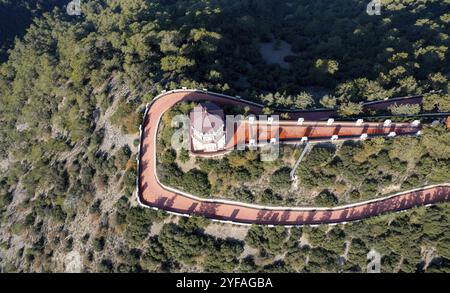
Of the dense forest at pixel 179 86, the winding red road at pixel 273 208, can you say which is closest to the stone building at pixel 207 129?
the winding red road at pixel 273 208

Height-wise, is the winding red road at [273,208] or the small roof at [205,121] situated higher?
the small roof at [205,121]

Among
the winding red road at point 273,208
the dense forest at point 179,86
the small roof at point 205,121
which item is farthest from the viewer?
the winding red road at point 273,208

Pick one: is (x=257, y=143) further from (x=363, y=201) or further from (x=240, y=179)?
(x=363, y=201)

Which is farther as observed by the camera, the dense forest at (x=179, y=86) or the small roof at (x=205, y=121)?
the dense forest at (x=179, y=86)

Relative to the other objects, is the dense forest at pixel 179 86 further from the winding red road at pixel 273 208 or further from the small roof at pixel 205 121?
the small roof at pixel 205 121

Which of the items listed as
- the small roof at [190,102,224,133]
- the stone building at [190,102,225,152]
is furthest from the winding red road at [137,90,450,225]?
the small roof at [190,102,224,133]

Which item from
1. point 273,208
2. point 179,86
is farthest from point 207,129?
point 273,208

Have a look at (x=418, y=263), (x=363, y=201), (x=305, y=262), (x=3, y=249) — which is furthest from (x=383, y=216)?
(x=3, y=249)

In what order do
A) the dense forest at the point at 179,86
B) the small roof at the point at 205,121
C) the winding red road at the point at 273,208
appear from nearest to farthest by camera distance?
the small roof at the point at 205,121, the dense forest at the point at 179,86, the winding red road at the point at 273,208

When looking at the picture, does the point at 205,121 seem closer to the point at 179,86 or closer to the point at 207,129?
the point at 207,129
